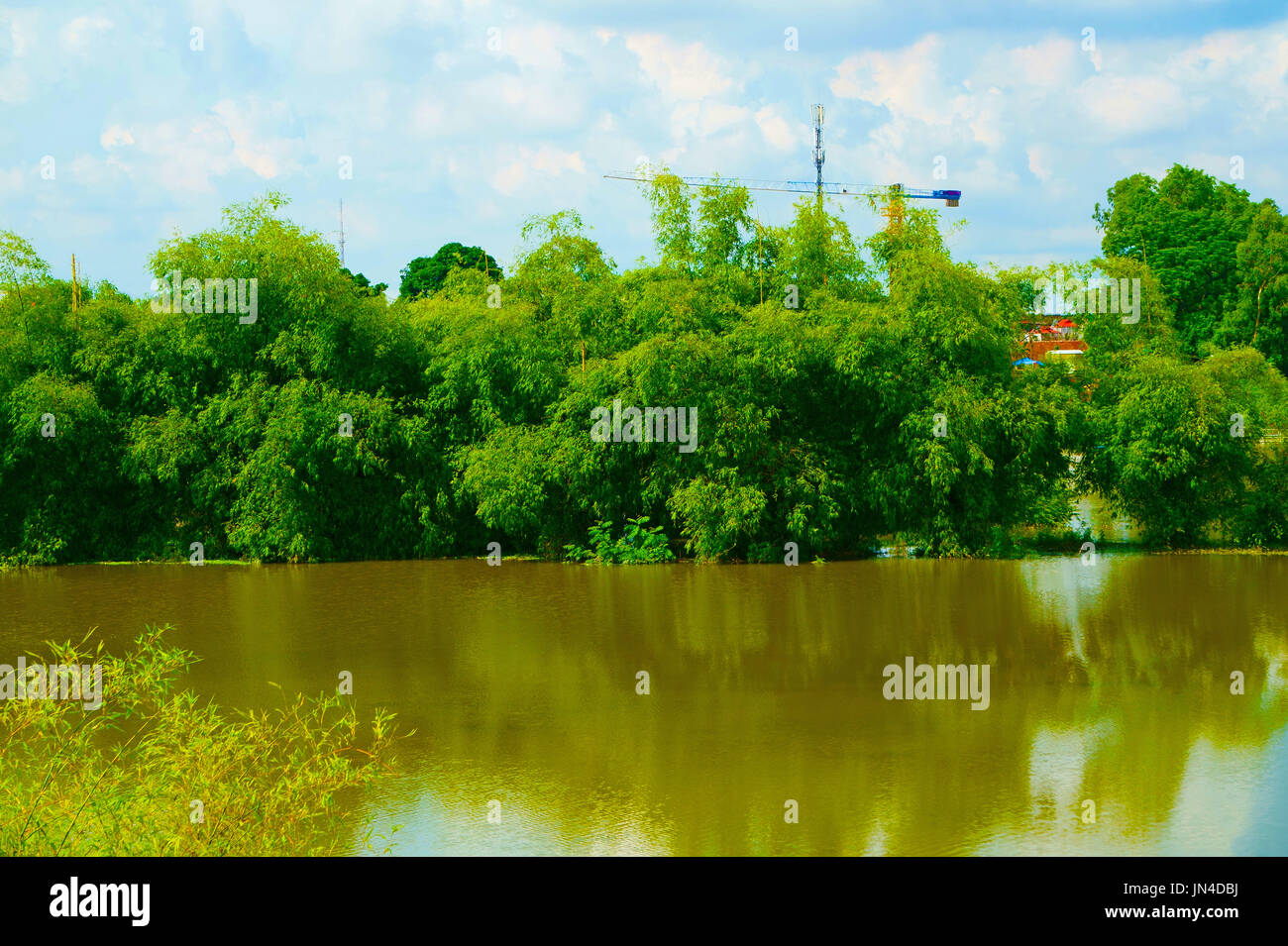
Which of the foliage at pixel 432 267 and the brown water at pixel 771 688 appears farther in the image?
the foliage at pixel 432 267

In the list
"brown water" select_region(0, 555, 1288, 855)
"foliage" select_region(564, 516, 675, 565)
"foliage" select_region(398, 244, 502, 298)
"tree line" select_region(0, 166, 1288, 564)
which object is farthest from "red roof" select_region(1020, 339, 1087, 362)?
"foliage" select_region(398, 244, 502, 298)

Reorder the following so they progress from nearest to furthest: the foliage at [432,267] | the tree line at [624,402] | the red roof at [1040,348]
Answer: the tree line at [624,402]
the red roof at [1040,348]
the foliage at [432,267]

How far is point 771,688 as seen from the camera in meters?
10.3

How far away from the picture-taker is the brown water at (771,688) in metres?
7.02

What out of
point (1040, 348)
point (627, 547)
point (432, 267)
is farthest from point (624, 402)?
point (432, 267)

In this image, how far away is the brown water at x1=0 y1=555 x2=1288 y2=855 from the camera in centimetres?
702


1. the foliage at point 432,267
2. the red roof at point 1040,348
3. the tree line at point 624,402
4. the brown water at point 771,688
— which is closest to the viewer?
the brown water at point 771,688

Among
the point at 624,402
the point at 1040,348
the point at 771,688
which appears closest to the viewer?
the point at 771,688

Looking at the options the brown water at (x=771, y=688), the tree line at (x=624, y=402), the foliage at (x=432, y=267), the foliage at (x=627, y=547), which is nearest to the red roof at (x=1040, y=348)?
the tree line at (x=624, y=402)

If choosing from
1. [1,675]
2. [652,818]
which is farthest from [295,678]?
[652,818]

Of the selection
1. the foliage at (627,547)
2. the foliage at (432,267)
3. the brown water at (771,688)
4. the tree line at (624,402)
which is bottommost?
the brown water at (771,688)

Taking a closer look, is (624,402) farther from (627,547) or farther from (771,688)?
(771,688)

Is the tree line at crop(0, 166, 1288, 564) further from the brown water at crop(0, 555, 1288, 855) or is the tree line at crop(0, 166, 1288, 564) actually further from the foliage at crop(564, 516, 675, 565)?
the brown water at crop(0, 555, 1288, 855)

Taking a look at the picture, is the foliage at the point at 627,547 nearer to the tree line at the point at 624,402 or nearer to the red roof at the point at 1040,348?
the tree line at the point at 624,402
